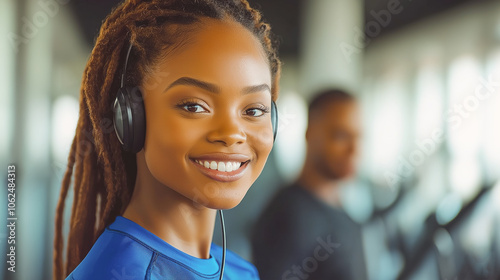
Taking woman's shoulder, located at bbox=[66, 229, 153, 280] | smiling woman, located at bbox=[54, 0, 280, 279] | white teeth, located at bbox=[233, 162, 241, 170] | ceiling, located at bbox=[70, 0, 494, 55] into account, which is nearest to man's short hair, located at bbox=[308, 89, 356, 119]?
ceiling, located at bbox=[70, 0, 494, 55]

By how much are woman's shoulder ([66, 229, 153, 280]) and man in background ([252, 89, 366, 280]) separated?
2.30 ft

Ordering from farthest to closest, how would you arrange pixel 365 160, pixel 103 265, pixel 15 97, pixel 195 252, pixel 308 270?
pixel 365 160 < pixel 308 270 < pixel 15 97 < pixel 195 252 < pixel 103 265

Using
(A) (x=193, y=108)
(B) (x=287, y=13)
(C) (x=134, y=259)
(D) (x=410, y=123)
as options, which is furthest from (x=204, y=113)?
(D) (x=410, y=123)

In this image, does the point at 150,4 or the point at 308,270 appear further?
the point at 308,270

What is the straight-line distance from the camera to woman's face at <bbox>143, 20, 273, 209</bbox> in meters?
0.72

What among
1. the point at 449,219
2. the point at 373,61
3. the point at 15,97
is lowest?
the point at 449,219

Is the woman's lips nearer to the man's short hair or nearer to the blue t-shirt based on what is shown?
the blue t-shirt

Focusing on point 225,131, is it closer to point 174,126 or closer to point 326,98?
point 174,126

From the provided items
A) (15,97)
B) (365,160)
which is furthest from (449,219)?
(15,97)

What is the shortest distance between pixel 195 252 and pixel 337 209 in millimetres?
768

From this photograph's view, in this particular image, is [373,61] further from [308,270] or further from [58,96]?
[58,96]

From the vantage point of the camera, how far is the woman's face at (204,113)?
72 cm

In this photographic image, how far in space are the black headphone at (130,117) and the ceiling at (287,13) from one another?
43 centimetres

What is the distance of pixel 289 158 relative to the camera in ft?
4.76
